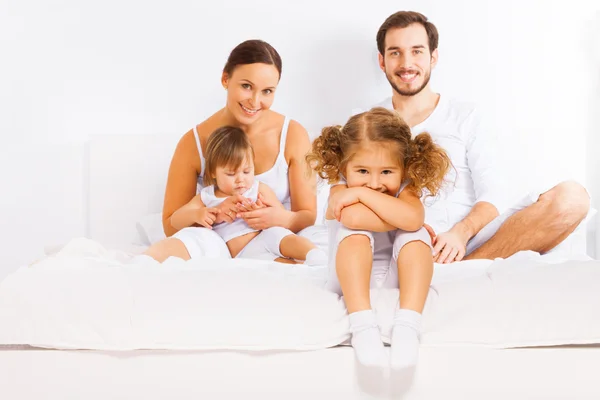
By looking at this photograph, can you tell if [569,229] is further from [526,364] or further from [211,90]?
Answer: [211,90]

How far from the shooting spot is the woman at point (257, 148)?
265 centimetres

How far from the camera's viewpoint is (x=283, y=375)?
1623 mm

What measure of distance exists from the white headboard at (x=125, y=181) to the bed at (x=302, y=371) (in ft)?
4.59

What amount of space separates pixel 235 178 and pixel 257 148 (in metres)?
0.22

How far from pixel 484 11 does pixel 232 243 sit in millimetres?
1500

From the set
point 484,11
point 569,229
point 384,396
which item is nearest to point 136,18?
point 484,11

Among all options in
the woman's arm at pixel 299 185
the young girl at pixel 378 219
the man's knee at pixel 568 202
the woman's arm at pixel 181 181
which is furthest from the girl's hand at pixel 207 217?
the man's knee at pixel 568 202

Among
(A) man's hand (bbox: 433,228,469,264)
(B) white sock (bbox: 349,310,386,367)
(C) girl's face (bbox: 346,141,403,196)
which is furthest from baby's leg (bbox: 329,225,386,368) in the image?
(A) man's hand (bbox: 433,228,469,264)

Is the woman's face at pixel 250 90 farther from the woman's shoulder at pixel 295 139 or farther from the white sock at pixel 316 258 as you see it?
the white sock at pixel 316 258

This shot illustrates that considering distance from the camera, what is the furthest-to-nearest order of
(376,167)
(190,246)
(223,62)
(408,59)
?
1. (223,62)
2. (408,59)
3. (190,246)
4. (376,167)


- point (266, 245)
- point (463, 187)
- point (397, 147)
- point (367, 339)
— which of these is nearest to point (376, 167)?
point (397, 147)

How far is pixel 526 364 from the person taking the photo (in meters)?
1.60

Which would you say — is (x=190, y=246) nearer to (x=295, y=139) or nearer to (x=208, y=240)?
(x=208, y=240)

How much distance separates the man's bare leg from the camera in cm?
239
